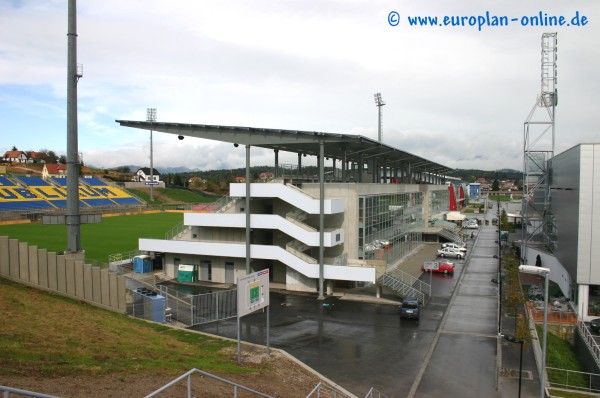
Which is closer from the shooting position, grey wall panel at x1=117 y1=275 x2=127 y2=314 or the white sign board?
the white sign board

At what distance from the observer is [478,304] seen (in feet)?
101

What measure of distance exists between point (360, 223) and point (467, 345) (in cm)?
1416

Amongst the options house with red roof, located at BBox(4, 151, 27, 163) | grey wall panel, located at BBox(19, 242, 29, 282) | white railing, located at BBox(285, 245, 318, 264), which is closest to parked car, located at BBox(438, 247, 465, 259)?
white railing, located at BBox(285, 245, 318, 264)

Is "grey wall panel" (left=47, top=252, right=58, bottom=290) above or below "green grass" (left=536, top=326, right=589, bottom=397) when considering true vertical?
above

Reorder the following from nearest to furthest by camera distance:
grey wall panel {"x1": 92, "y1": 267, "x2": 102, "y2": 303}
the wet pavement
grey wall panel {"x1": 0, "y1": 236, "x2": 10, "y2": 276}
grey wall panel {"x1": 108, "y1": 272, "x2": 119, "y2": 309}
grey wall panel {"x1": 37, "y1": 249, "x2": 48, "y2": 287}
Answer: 1. the wet pavement
2. grey wall panel {"x1": 0, "y1": 236, "x2": 10, "y2": 276}
3. grey wall panel {"x1": 37, "y1": 249, "x2": 48, "y2": 287}
4. grey wall panel {"x1": 92, "y1": 267, "x2": 102, "y2": 303}
5. grey wall panel {"x1": 108, "y1": 272, "x2": 119, "y2": 309}

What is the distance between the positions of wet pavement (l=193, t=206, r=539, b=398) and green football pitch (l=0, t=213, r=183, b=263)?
883 inches

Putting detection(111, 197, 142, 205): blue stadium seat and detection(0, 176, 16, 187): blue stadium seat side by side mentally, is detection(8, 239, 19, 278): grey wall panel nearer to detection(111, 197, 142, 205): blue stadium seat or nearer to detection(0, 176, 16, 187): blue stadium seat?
detection(0, 176, 16, 187): blue stadium seat

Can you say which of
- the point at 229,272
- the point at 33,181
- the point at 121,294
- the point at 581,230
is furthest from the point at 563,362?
the point at 33,181

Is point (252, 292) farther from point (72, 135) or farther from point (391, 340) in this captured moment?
point (72, 135)

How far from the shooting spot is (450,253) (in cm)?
5009

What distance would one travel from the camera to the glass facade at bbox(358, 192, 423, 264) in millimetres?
Answer: 35875

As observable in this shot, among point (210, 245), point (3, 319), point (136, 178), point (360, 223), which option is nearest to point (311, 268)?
point (360, 223)

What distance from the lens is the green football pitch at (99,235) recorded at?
47.5 meters

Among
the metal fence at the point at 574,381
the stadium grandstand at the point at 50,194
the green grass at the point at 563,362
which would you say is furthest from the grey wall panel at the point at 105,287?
the stadium grandstand at the point at 50,194
